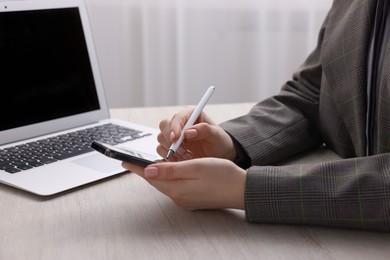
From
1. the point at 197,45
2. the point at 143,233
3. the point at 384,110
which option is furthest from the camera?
the point at 197,45

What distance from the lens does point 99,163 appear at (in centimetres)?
96

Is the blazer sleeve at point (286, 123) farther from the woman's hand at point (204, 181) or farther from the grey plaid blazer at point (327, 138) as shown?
the woman's hand at point (204, 181)

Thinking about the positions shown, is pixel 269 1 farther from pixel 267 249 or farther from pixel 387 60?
pixel 267 249

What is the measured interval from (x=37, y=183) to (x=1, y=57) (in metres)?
0.33

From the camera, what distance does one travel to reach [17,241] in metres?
0.69

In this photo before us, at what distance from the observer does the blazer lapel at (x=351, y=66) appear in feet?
3.20

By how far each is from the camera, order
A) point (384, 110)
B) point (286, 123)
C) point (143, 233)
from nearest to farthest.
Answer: point (143, 233) → point (384, 110) → point (286, 123)

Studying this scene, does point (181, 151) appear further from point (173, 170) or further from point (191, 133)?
point (173, 170)

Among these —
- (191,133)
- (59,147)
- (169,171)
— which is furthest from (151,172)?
(59,147)

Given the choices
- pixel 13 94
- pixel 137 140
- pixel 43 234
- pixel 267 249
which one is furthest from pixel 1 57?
pixel 267 249

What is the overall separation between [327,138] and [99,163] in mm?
445

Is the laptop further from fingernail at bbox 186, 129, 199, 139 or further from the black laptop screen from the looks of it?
fingernail at bbox 186, 129, 199, 139

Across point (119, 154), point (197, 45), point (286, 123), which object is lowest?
point (197, 45)

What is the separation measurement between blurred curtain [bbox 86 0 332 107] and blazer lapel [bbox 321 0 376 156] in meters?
1.31
